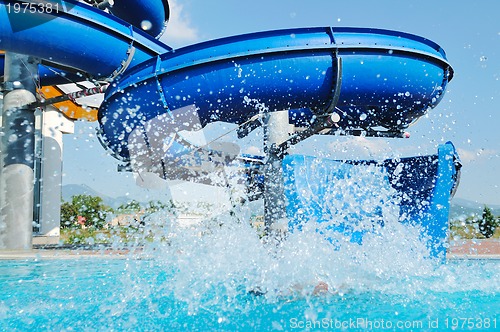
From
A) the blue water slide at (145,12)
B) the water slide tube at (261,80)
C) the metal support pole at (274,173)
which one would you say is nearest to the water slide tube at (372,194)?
the water slide tube at (261,80)

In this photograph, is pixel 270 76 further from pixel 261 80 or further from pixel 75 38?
pixel 75 38

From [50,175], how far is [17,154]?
10.3ft

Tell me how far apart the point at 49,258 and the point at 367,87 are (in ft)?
16.3

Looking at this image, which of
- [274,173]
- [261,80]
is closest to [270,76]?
[261,80]

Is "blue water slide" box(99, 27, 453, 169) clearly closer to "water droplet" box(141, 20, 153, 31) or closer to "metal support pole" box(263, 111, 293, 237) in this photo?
"metal support pole" box(263, 111, 293, 237)

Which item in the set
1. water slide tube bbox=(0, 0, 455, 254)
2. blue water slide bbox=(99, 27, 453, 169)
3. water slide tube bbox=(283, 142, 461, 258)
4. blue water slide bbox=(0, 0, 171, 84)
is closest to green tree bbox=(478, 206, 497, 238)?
water slide tube bbox=(283, 142, 461, 258)

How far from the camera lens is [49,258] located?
693cm

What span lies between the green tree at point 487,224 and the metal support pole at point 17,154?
1437 cm

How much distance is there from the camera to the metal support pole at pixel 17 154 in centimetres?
889

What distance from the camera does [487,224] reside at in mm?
18359

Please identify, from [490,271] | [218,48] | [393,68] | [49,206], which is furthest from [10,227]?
[490,271]

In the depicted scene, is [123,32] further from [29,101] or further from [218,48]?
[29,101]

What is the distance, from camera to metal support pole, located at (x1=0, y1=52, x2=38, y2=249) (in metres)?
8.89

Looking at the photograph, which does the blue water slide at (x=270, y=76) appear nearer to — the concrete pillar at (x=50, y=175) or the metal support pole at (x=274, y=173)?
the metal support pole at (x=274, y=173)
